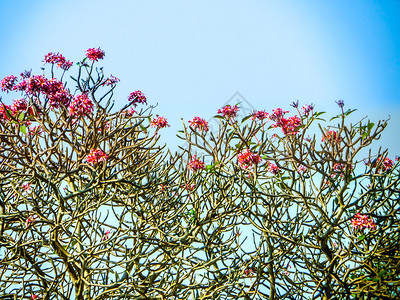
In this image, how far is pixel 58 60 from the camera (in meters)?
5.21

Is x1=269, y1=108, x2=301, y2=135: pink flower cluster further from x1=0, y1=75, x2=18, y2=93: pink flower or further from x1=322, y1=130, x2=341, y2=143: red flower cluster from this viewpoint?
x1=0, y1=75, x2=18, y2=93: pink flower

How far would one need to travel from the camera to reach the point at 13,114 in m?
4.76

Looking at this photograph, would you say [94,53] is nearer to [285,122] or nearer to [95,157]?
[95,157]

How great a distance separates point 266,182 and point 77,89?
8.69ft

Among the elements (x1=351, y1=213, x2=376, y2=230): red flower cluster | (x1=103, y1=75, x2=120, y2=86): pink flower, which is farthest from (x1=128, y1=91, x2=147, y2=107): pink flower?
(x1=351, y1=213, x2=376, y2=230): red flower cluster

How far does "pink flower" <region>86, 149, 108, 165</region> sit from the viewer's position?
4492 millimetres

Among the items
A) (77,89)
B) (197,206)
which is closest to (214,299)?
(197,206)

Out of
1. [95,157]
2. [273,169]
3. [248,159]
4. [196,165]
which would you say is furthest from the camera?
[196,165]

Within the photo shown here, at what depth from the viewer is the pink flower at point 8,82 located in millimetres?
4953

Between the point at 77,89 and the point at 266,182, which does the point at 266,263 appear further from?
the point at 77,89

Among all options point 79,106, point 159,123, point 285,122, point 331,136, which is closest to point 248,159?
point 285,122

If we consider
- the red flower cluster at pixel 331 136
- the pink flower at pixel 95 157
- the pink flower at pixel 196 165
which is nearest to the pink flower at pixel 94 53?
the pink flower at pixel 95 157

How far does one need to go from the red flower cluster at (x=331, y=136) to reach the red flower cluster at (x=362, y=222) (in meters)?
0.90

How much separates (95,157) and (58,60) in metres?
1.52
